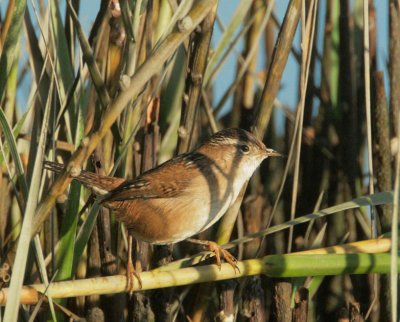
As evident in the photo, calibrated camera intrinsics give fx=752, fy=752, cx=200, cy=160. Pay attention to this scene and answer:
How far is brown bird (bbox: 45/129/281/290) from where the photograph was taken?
10.3 ft

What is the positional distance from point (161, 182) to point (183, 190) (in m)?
0.10

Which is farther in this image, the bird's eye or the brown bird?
the bird's eye

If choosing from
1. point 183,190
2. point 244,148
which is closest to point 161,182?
point 183,190

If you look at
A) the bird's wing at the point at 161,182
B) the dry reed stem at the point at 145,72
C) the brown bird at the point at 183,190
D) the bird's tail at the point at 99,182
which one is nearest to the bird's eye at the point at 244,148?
the brown bird at the point at 183,190

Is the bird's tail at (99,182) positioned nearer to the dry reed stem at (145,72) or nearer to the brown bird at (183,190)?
the brown bird at (183,190)

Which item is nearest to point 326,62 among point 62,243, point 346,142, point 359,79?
point 359,79

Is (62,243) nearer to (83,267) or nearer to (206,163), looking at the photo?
(83,267)

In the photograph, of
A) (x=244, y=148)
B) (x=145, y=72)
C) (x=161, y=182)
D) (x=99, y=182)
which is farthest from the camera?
(x=244, y=148)

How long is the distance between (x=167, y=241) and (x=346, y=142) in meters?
Result: 1.28

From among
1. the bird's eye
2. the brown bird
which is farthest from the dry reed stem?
the bird's eye

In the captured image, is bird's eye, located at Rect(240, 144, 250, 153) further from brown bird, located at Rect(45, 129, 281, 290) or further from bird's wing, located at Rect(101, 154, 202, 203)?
bird's wing, located at Rect(101, 154, 202, 203)

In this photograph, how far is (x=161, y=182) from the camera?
322 centimetres

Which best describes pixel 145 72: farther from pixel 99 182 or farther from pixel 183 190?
pixel 183 190

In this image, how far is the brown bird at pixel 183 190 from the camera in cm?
312
